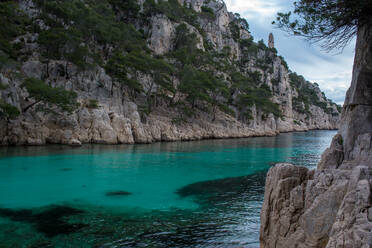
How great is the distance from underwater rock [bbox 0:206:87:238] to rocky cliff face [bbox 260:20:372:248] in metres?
5.85

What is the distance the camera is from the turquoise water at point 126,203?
26.6 ft

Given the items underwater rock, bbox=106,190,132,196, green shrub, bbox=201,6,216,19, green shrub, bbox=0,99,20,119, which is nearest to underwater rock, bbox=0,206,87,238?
underwater rock, bbox=106,190,132,196

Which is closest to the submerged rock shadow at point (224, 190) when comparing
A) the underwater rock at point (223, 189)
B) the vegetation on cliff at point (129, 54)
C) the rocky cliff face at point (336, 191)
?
the underwater rock at point (223, 189)

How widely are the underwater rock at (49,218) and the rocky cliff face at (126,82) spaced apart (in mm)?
8763

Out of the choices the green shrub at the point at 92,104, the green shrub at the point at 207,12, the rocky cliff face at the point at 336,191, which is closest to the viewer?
the rocky cliff face at the point at 336,191

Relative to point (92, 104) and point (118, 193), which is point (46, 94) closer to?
point (92, 104)

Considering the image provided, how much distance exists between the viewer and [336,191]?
4719 millimetres

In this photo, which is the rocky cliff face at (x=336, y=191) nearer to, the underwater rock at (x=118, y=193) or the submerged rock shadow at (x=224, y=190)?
the submerged rock shadow at (x=224, y=190)

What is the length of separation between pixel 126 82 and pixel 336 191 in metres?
38.6

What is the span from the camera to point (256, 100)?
61375 millimetres

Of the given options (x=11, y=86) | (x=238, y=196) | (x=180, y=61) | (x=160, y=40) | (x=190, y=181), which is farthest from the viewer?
(x=160, y=40)

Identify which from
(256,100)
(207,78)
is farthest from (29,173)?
(256,100)

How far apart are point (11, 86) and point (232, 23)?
80.9 meters

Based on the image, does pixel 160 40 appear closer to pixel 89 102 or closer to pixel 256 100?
pixel 256 100
